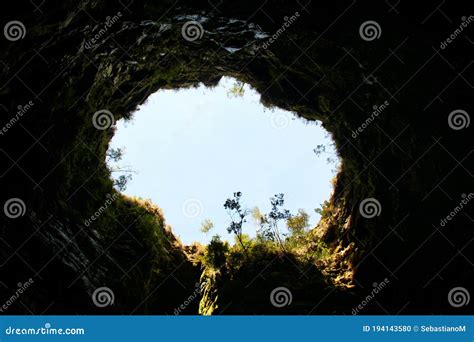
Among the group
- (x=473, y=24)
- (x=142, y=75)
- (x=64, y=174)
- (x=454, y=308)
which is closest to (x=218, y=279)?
(x=64, y=174)

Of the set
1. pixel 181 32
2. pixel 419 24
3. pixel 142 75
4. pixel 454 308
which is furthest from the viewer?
pixel 142 75

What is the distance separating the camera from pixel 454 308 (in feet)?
28.6

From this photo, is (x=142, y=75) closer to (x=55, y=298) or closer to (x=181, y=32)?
(x=181, y=32)

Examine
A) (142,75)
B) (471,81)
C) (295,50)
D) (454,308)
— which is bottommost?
(142,75)

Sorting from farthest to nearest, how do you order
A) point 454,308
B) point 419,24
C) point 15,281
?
point 454,308
point 419,24
point 15,281

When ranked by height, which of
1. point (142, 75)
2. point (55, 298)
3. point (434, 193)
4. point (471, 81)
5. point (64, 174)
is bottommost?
point (55, 298)

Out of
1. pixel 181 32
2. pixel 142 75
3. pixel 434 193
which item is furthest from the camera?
pixel 142 75

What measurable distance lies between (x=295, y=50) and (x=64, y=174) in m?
7.95

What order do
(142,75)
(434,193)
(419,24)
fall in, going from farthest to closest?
(142,75) → (434,193) → (419,24)

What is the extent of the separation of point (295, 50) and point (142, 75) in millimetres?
5635

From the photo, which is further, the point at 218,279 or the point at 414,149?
the point at 218,279

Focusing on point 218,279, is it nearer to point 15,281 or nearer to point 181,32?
point 15,281

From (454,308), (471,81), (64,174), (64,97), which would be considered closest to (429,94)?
(471,81)

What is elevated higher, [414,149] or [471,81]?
[471,81]
